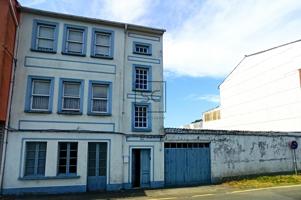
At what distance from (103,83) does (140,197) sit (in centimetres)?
709

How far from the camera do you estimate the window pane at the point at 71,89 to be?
55.3 feet

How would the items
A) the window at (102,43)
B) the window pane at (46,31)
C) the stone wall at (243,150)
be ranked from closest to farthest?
the window pane at (46,31) < the window at (102,43) < the stone wall at (243,150)

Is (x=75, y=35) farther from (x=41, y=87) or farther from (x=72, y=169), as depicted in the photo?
(x=72, y=169)

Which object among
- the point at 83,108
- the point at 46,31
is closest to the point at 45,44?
the point at 46,31

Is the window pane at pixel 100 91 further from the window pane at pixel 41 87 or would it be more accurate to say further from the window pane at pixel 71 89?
the window pane at pixel 41 87

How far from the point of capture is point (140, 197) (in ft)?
47.5

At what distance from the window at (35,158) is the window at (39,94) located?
196 cm

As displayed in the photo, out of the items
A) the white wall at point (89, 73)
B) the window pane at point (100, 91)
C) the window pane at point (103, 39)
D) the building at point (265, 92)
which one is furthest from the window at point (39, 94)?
the building at point (265, 92)

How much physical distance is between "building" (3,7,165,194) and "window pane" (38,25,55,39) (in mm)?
57

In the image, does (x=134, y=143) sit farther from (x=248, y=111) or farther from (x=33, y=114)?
(x=248, y=111)

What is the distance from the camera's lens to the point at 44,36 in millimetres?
16984

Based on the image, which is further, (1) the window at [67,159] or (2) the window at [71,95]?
(2) the window at [71,95]

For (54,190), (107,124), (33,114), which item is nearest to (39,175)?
(54,190)

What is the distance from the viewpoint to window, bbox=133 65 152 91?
724 inches
